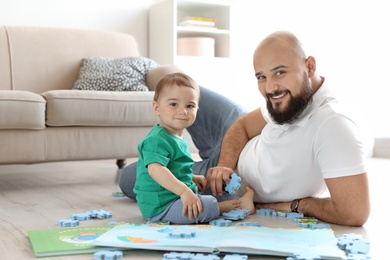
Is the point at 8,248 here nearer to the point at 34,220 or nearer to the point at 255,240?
the point at 34,220

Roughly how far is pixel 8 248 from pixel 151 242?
480 mm

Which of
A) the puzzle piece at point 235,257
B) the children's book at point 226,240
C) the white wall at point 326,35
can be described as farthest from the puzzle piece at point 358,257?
the white wall at point 326,35

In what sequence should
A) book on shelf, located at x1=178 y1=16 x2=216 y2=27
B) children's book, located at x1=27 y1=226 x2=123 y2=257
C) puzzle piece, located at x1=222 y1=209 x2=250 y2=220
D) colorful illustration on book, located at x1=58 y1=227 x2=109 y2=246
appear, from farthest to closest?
book on shelf, located at x1=178 y1=16 x2=216 y2=27 < puzzle piece, located at x1=222 y1=209 x2=250 y2=220 < colorful illustration on book, located at x1=58 y1=227 x2=109 y2=246 < children's book, located at x1=27 y1=226 x2=123 y2=257

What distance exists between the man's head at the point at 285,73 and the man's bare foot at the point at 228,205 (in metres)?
0.42

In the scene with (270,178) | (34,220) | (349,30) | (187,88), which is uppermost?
(349,30)

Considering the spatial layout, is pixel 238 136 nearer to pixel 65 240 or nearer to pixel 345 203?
pixel 345 203

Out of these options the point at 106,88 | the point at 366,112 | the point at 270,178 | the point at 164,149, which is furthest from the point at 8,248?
the point at 366,112

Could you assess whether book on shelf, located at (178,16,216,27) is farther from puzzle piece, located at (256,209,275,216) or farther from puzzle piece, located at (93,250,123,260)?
puzzle piece, located at (93,250,123,260)

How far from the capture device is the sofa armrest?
3787 mm

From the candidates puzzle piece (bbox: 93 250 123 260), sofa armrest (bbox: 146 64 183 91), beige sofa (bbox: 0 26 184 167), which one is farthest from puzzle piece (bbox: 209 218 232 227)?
sofa armrest (bbox: 146 64 183 91)

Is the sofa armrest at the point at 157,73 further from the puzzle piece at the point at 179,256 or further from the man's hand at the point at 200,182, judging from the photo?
the puzzle piece at the point at 179,256

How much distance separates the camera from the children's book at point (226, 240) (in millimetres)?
1651

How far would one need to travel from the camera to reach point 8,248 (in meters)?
1.79

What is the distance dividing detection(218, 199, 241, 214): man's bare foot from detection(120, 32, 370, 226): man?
0.05 m
